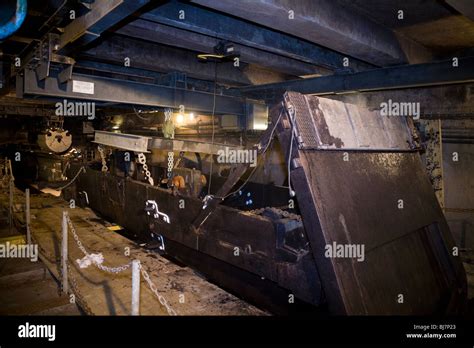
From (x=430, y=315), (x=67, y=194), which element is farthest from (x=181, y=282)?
(x=67, y=194)

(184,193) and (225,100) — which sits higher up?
(225,100)

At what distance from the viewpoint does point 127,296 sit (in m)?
4.13

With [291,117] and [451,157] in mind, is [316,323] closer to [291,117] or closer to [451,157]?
[291,117]

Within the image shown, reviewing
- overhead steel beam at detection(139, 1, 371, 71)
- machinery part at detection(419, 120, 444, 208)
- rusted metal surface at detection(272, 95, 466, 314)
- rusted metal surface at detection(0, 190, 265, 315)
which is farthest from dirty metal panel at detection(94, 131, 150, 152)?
machinery part at detection(419, 120, 444, 208)

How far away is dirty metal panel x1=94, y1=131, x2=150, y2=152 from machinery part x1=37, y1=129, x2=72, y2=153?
8151 mm

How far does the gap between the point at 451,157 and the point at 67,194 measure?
12.7 meters

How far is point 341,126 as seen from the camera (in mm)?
3617

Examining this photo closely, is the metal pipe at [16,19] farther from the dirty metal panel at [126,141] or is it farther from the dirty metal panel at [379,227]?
the dirty metal panel at [379,227]

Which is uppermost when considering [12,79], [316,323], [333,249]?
[12,79]

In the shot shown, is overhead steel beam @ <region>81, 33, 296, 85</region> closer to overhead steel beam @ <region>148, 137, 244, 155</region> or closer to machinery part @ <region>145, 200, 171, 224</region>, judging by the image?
overhead steel beam @ <region>148, 137, 244, 155</region>

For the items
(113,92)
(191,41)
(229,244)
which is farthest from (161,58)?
(229,244)

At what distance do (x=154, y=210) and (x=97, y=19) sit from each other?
12.5 ft

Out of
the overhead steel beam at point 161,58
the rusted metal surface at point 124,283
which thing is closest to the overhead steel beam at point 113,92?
the overhead steel beam at point 161,58

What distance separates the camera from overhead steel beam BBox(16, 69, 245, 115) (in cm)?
514
